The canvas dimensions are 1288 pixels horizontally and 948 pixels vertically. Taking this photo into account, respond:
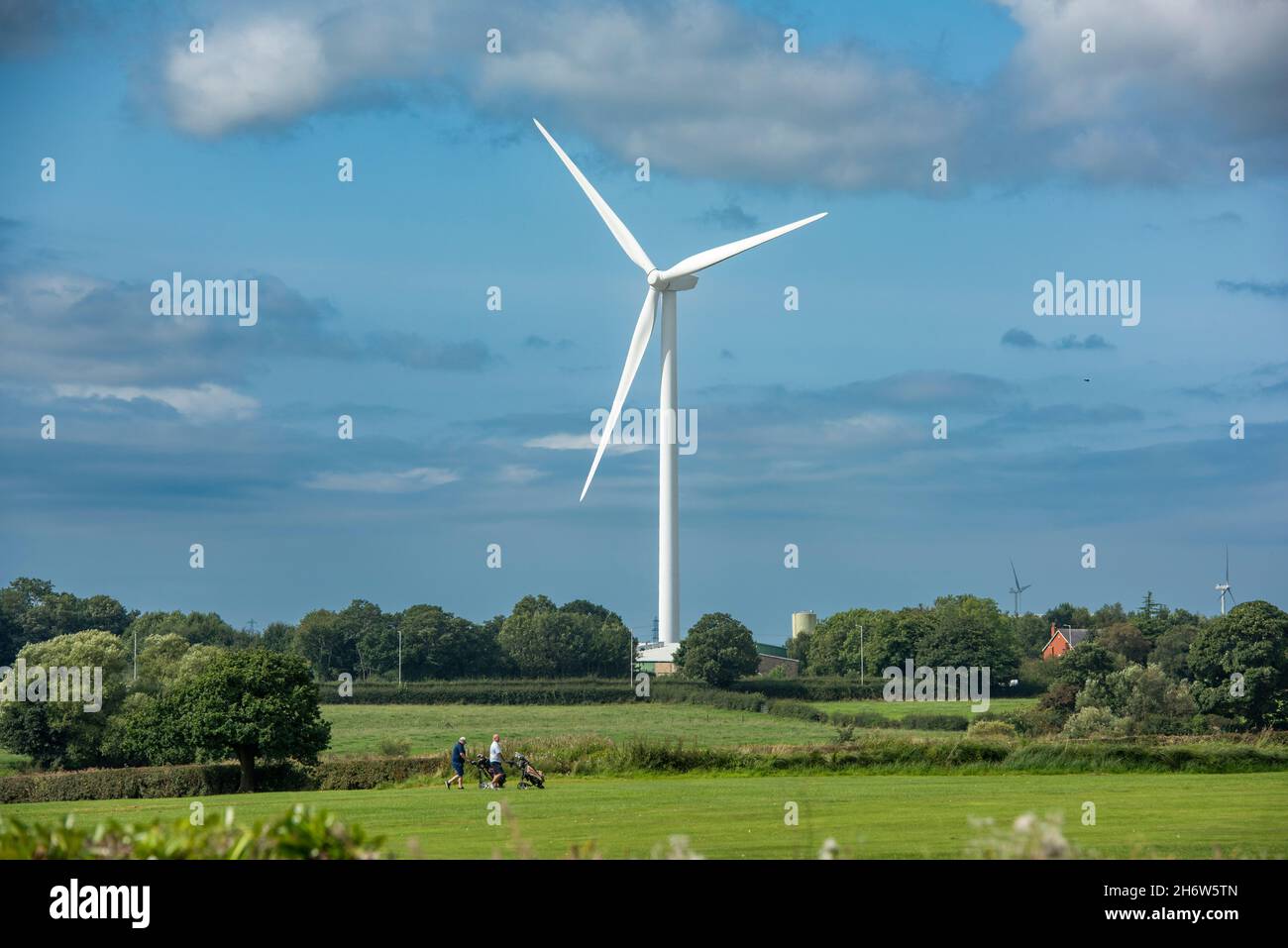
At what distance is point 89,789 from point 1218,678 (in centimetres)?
6159

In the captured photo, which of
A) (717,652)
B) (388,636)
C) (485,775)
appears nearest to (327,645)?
(388,636)

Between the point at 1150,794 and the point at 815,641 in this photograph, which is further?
the point at 815,641

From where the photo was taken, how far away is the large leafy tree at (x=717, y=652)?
106 meters

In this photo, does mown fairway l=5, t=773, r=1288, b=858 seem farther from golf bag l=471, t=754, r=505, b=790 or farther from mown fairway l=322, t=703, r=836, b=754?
mown fairway l=322, t=703, r=836, b=754

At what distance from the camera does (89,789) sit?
5231cm

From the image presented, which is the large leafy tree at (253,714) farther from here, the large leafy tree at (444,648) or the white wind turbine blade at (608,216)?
the large leafy tree at (444,648)

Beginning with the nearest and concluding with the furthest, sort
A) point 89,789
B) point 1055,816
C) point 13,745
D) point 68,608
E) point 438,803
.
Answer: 1. point 1055,816
2. point 438,803
3. point 89,789
4. point 13,745
5. point 68,608

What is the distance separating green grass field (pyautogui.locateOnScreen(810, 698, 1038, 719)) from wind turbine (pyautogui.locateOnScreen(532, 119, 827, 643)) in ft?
42.7

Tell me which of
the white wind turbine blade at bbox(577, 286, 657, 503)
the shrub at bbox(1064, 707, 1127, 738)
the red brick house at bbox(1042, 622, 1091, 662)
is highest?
the white wind turbine blade at bbox(577, 286, 657, 503)

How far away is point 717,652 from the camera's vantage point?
4198 inches

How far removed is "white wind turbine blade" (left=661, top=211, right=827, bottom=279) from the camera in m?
74.7

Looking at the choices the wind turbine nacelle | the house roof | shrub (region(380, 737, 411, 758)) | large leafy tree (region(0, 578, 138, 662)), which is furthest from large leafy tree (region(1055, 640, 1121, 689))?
large leafy tree (region(0, 578, 138, 662))
